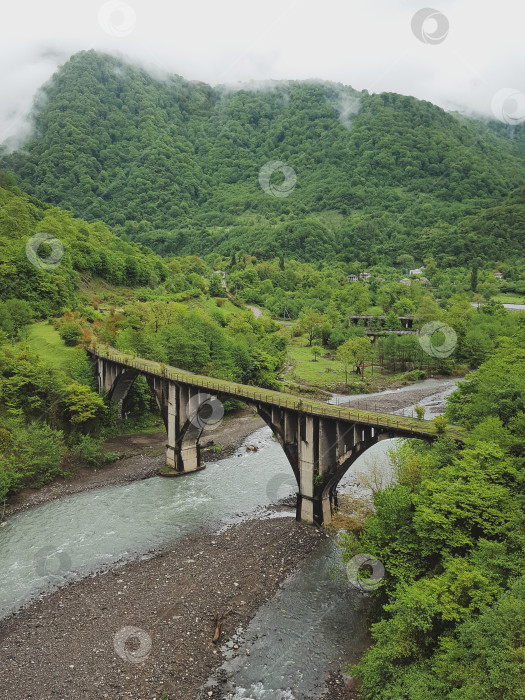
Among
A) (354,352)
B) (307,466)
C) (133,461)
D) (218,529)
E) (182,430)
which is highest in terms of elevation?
(307,466)

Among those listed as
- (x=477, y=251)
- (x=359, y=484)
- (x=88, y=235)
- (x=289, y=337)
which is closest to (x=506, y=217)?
(x=477, y=251)

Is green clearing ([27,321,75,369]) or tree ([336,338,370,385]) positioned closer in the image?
green clearing ([27,321,75,369])

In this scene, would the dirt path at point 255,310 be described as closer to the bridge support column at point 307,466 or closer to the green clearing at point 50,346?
the green clearing at point 50,346

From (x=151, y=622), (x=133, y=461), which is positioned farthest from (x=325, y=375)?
(x=151, y=622)

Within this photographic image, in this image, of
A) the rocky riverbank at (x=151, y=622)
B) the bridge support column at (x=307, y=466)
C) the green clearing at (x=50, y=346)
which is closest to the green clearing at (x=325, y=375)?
the green clearing at (x=50, y=346)

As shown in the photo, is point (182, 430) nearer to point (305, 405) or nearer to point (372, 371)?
point (305, 405)

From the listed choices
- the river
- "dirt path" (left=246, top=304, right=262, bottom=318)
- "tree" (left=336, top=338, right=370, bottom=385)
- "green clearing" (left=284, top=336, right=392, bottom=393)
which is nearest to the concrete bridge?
the river

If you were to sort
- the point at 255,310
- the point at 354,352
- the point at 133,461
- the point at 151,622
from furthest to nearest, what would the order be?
the point at 255,310, the point at 354,352, the point at 133,461, the point at 151,622

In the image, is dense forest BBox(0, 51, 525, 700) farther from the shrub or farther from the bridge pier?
the bridge pier
